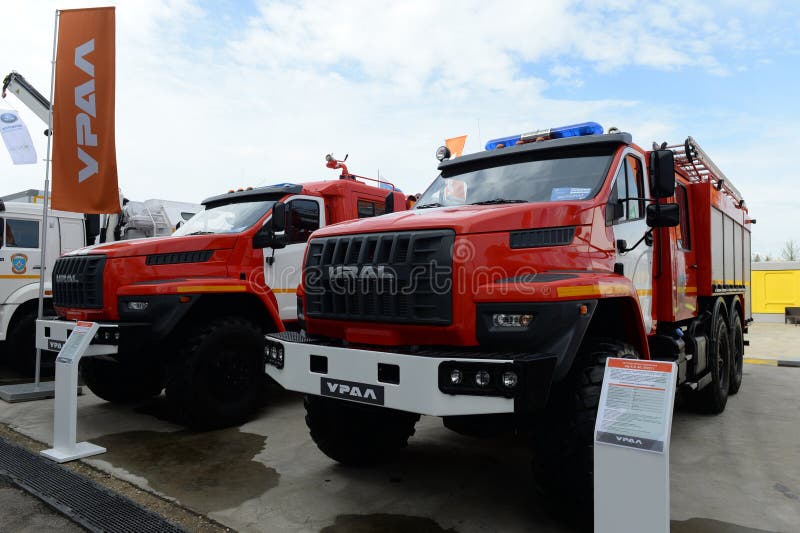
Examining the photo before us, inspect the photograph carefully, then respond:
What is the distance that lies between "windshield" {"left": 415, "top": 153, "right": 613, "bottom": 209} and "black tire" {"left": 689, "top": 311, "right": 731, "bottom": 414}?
10.3 feet

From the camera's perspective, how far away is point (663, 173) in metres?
3.67

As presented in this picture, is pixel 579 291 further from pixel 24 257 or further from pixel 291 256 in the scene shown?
pixel 24 257

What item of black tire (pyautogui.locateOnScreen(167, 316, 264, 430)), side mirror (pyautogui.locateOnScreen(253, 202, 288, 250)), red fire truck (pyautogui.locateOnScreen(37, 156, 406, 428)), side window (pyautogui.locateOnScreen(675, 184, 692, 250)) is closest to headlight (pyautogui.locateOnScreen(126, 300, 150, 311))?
red fire truck (pyautogui.locateOnScreen(37, 156, 406, 428))

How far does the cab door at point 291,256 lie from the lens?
6020mm

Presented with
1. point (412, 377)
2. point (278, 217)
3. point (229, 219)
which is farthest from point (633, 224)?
point (229, 219)

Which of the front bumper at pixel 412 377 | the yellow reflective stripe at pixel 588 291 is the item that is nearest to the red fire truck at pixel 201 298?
the front bumper at pixel 412 377

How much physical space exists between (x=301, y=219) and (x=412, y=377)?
378 centimetres

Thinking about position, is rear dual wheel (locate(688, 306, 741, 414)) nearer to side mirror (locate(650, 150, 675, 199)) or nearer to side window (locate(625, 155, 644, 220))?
side window (locate(625, 155, 644, 220))

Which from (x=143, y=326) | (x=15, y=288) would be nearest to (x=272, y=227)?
(x=143, y=326)

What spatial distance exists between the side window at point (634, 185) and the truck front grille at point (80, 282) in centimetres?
456

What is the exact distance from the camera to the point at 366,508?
142 inches

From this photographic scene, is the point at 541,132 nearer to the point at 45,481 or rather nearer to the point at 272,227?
the point at 272,227

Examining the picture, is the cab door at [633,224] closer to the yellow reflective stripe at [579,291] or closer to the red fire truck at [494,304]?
the red fire truck at [494,304]

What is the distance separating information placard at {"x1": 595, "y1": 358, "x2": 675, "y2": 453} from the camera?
2.36 metres
